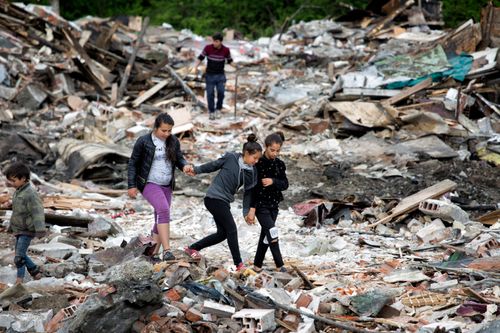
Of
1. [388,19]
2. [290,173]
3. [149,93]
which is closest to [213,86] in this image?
[149,93]

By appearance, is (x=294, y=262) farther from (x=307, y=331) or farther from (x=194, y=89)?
(x=194, y=89)

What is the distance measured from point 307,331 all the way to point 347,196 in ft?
16.7

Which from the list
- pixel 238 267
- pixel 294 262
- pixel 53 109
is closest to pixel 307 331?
pixel 238 267

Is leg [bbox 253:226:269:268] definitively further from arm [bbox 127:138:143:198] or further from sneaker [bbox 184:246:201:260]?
arm [bbox 127:138:143:198]

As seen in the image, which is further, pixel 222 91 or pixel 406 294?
pixel 222 91

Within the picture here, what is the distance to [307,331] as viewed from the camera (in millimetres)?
5340

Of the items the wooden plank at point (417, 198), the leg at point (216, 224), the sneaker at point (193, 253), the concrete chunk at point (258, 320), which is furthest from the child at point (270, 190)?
the wooden plank at point (417, 198)

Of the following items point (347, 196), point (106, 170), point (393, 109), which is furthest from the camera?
point (393, 109)

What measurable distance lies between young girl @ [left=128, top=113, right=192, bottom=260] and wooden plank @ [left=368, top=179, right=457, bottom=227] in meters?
3.16

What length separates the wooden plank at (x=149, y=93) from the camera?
16.3 meters

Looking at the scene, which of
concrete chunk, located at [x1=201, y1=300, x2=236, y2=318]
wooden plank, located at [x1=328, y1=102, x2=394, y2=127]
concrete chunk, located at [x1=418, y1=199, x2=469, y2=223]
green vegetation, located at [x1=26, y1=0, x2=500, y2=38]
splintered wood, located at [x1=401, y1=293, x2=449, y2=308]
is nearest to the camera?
concrete chunk, located at [x1=201, y1=300, x2=236, y2=318]

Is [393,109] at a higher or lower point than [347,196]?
higher

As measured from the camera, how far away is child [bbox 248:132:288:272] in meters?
6.55

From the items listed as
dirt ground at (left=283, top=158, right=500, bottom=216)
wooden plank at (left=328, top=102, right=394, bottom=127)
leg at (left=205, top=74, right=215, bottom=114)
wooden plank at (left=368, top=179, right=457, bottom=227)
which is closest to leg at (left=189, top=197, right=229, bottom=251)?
wooden plank at (left=368, top=179, right=457, bottom=227)
